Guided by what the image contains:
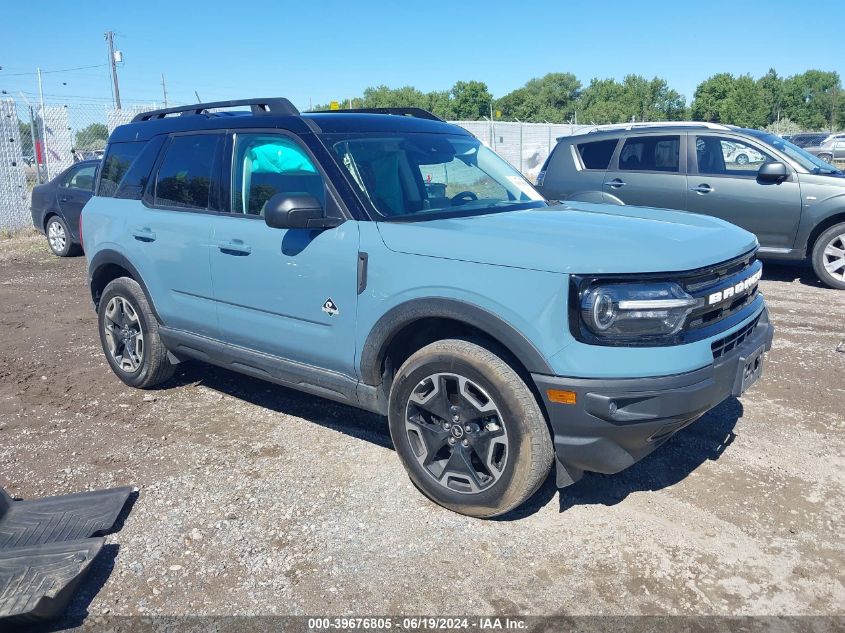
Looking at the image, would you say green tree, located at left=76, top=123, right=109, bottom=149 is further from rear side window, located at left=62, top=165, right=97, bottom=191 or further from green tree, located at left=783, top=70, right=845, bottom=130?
green tree, located at left=783, top=70, right=845, bottom=130

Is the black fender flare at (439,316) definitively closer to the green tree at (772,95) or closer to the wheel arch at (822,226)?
the wheel arch at (822,226)

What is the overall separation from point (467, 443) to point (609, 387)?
0.77 m

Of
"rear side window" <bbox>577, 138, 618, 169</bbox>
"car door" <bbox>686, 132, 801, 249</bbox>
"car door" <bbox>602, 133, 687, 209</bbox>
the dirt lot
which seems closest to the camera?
the dirt lot

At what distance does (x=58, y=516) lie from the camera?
3.38 metres

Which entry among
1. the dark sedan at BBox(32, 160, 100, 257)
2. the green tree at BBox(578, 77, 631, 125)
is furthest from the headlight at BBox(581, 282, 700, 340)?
the green tree at BBox(578, 77, 631, 125)

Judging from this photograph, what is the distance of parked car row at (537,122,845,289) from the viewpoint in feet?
26.2

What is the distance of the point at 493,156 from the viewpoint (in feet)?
15.3

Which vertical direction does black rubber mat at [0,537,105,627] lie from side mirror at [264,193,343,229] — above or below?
below

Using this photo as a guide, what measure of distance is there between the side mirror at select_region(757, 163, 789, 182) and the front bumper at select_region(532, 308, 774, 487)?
572 centimetres

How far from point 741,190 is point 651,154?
1219 millimetres

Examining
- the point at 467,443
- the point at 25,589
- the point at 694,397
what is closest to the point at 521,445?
the point at 467,443

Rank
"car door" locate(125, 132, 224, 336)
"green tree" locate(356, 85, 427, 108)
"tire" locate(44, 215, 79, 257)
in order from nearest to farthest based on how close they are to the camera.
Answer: "car door" locate(125, 132, 224, 336)
"tire" locate(44, 215, 79, 257)
"green tree" locate(356, 85, 427, 108)

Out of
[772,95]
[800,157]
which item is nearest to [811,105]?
[772,95]

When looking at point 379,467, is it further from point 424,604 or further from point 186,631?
point 186,631
